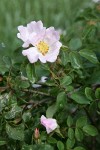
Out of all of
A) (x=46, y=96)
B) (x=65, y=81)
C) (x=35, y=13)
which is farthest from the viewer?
(x=35, y=13)

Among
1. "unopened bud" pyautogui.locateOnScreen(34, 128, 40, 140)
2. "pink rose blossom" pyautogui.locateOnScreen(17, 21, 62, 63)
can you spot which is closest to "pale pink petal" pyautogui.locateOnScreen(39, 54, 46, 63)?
"pink rose blossom" pyautogui.locateOnScreen(17, 21, 62, 63)

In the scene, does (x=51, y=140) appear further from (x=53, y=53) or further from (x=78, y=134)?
(x=53, y=53)

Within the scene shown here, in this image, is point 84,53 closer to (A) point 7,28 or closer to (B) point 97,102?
(B) point 97,102

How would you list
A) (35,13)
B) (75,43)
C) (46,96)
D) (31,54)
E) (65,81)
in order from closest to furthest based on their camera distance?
1. (31,54)
2. (65,81)
3. (46,96)
4. (75,43)
5. (35,13)

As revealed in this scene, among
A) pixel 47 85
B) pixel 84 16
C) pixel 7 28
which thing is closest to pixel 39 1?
pixel 7 28

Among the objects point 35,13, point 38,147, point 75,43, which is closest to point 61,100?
point 38,147

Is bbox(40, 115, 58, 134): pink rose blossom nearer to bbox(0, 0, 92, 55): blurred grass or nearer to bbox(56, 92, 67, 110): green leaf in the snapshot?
bbox(56, 92, 67, 110): green leaf

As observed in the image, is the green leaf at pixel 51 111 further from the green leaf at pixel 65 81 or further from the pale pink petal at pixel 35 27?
the pale pink petal at pixel 35 27
